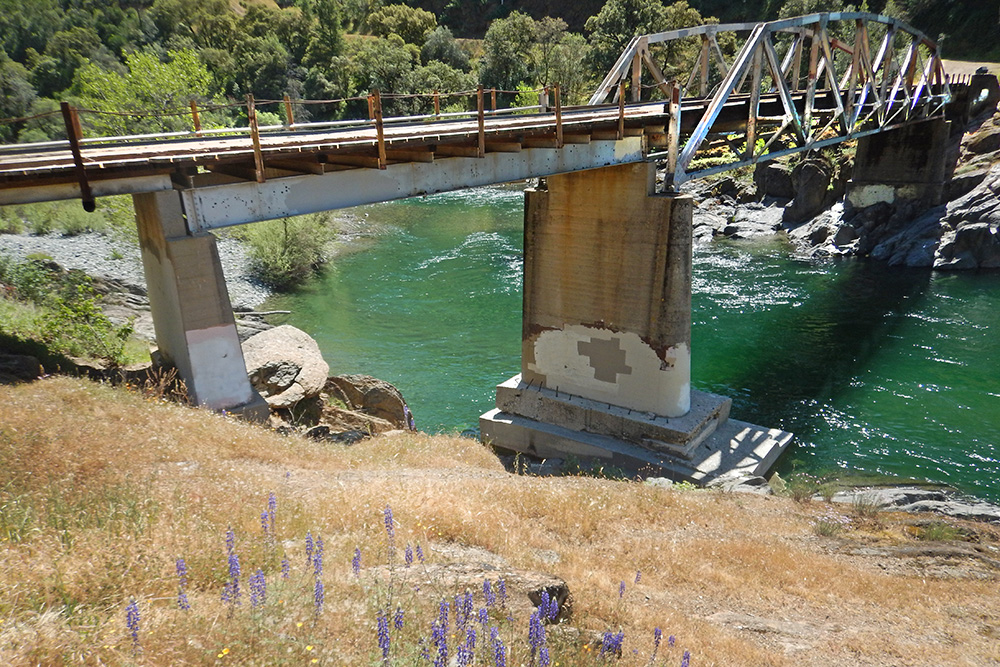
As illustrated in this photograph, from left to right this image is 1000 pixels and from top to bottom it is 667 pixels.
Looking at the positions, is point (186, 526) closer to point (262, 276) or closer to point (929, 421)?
point (929, 421)

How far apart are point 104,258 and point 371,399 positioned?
60.7ft

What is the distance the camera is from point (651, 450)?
49.9 feet

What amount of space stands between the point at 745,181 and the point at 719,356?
81.7 feet

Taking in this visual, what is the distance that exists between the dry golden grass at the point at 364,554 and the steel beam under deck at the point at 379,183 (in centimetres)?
303

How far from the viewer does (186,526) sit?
5.63m

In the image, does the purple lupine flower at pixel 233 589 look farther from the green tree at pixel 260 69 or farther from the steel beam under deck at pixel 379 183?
the green tree at pixel 260 69

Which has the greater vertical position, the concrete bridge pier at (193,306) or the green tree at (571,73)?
the green tree at (571,73)

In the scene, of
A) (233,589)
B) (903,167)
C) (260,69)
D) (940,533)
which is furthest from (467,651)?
(260,69)

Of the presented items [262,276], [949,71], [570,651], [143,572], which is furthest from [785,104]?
[949,71]

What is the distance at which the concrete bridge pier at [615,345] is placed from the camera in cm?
1478

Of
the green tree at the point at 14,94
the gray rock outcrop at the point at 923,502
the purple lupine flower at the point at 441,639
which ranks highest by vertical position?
the green tree at the point at 14,94

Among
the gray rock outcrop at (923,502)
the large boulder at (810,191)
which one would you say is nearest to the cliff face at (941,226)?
the large boulder at (810,191)

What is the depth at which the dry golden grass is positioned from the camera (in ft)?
13.6

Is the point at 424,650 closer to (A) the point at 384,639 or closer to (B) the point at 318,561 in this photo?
(A) the point at 384,639
